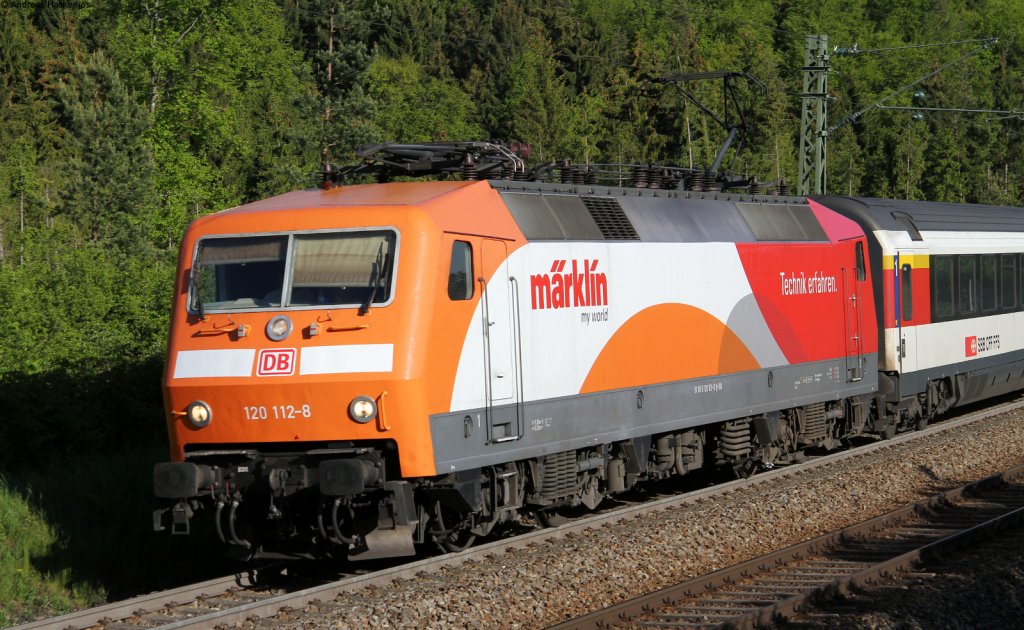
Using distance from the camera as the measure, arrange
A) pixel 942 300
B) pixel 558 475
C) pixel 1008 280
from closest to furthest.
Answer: pixel 558 475
pixel 942 300
pixel 1008 280

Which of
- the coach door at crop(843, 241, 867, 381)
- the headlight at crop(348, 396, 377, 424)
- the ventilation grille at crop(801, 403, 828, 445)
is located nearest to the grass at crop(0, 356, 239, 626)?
the headlight at crop(348, 396, 377, 424)

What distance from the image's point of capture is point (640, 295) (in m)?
12.8

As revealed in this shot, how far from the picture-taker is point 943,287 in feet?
67.2

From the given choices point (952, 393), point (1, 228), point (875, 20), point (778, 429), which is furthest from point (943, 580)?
point (875, 20)

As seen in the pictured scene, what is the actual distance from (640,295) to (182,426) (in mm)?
4955

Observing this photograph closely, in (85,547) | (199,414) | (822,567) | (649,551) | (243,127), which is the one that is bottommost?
(822,567)

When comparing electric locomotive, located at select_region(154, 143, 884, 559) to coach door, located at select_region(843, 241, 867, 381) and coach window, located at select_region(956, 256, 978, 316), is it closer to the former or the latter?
coach door, located at select_region(843, 241, 867, 381)

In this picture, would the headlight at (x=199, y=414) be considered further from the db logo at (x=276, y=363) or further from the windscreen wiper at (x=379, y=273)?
the windscreen wiper at (x=379, y=273)

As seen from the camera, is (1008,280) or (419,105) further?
(419,105)

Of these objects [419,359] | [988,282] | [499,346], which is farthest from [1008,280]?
[419,359]

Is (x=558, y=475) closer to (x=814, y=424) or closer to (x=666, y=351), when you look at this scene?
(x=666, y=351)

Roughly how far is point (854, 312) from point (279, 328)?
1026 cm

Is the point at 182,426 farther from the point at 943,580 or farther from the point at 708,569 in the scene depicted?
the point at 943,580

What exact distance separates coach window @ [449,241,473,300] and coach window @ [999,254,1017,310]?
15062 mm
